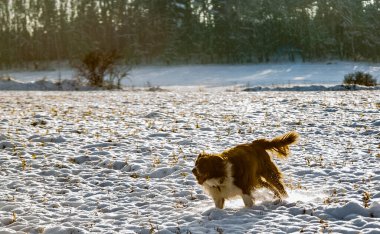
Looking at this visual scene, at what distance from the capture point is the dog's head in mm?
5328

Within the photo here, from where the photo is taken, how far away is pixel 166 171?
320 inches

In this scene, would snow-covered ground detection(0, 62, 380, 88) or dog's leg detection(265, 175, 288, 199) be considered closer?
dog's leg detection(265, 175, 288, 199)

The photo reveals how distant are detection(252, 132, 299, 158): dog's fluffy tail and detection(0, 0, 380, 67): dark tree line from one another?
57235 millimetres

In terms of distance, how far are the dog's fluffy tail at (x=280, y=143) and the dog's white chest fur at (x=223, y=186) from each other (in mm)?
987

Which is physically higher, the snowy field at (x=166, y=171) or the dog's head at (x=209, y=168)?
the dog's head at (x=209, y=168)

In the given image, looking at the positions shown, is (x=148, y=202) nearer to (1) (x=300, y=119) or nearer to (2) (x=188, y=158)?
(2) (x=188, y=158)

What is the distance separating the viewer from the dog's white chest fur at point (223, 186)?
542 cm

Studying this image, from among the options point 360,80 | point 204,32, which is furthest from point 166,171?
point 204,32

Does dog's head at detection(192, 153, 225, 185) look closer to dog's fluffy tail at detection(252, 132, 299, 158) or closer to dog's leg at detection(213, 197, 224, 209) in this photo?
dog's leg at detection(213, 197, 224, 209)

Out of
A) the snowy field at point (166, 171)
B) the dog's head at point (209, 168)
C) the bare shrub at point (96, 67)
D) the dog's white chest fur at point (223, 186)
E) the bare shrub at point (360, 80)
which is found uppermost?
the bare shrub at point (96, 67)

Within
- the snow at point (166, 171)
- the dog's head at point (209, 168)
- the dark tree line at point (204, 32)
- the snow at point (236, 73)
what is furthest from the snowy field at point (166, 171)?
the dark tree line at point (204, 32)

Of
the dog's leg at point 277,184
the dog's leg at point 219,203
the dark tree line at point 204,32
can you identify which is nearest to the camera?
the dog's leg at point 219,203

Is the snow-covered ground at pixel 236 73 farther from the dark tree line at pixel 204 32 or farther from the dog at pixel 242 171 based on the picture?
the dog at pixel 242 171

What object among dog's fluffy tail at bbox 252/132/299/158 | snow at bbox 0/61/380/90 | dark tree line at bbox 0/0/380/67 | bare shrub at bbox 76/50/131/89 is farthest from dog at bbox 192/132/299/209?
dark tree line at bbox 0/0/380/67
